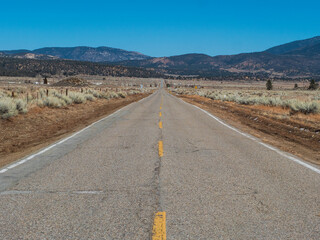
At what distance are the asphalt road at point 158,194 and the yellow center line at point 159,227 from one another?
5 centimetres

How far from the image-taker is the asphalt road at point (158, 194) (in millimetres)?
3887

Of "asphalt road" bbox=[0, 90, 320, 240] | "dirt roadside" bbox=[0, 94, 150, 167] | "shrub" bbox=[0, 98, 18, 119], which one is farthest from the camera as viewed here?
"shrub" bbox=[0, 98, 18, 119]

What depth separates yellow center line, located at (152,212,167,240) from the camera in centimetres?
369

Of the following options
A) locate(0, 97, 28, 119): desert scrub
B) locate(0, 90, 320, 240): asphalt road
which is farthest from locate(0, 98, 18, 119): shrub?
locate(0, 90, 320, 240): asphalt road

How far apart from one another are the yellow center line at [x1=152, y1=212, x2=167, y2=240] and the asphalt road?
0.15 feet

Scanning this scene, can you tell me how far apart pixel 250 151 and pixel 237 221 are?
4.96 metres

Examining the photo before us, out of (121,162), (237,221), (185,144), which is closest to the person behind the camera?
(237,221)

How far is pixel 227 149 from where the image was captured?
899cm

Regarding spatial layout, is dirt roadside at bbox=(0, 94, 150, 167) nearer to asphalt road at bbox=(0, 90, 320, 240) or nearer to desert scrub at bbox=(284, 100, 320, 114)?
asphalt road at bbox=(0, 90, 320, 240)

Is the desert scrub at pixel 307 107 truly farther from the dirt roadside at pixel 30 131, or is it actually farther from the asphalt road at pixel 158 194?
the dirt roadside at pixel 30 131

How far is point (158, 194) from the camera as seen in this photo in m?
5.12

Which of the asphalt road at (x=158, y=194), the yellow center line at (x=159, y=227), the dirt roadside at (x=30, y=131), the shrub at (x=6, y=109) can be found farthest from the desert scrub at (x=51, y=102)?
the yellow center line at (x=159, y=227)

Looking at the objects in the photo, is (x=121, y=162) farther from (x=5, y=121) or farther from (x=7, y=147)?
(x=5, y=121)

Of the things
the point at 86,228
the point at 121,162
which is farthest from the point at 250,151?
the point at 86,228
